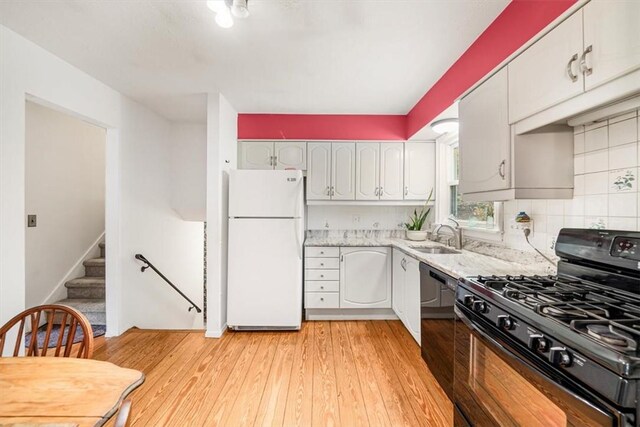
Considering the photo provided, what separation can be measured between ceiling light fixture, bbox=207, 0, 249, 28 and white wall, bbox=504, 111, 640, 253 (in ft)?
6.16

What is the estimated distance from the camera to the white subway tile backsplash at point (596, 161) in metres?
1.45

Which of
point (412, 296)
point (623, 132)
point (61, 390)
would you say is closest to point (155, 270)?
point (61, 390)

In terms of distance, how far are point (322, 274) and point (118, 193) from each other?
221cm

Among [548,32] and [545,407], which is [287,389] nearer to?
[545,407]

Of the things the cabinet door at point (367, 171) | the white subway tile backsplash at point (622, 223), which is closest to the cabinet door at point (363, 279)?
the cabinet door at point (367, 171)

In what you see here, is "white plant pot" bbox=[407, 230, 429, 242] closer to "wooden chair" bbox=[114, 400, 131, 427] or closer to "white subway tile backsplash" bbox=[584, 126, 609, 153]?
"white subway tile backsplash" bbox=[584, 126, 609, 153]

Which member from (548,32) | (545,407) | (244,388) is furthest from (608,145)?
(244,388)

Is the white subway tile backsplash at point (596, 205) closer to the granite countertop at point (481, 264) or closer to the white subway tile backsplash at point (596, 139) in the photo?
the white subway tile backsplash at point (596, 139)

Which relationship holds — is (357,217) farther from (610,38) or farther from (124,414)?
(124,414)

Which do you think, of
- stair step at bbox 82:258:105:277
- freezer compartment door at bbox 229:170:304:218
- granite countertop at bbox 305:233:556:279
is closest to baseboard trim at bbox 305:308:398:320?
granite countertop at bbox 305:233:556:279

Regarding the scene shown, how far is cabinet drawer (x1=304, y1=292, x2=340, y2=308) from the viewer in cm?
320

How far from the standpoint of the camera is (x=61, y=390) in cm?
90

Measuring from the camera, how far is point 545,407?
935 mm

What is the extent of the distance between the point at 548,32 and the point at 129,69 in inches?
113
